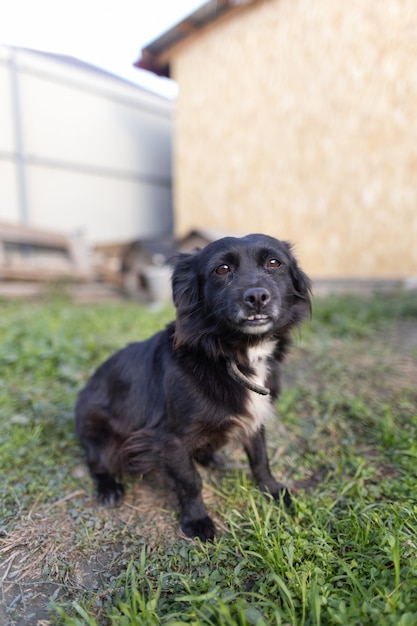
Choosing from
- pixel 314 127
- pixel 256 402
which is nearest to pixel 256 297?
pixel 256 402

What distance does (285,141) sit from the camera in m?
6.95

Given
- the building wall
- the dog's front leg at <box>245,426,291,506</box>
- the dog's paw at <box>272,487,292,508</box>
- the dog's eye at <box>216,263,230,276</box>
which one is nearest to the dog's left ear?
the dog's eye at <box>216,263,230,276</box>

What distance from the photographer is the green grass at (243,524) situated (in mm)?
1433

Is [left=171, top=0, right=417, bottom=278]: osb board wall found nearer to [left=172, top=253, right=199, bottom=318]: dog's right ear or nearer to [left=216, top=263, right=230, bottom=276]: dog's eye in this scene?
[left=172, top=253, right=199, bottom=318]: dog's right ear

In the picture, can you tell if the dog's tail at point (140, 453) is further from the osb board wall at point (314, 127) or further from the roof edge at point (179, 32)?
the roof edge at point (179, 32)

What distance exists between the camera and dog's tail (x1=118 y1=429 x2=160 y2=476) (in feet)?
6.84

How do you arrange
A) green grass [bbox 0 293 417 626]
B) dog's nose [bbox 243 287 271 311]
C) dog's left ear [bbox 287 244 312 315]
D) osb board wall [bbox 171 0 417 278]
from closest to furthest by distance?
green grass [bbox 0 293 417 626]
dog's nose [bbox 243 287 271 311]
dog's left ear [bbox 287 244 312 315]
osb board wall [bbox 171 0 417 278]

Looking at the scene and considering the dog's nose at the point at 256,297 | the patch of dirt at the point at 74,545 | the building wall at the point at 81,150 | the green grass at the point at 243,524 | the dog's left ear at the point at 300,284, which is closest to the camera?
the green grass at the point at 243,524

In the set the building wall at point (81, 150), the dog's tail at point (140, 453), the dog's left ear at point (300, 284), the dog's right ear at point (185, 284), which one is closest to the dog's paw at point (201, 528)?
the dog's tail at point (140, 453)

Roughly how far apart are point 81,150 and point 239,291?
8854mm

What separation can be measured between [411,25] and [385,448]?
17.9 feet

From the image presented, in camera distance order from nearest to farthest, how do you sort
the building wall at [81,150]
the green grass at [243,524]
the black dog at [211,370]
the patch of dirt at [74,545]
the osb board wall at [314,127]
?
the green grass at [243,524], the patch of dirt at [74,545], the black dog at [211,370], the osb board wall at [314,127], the building wall at [81,150]

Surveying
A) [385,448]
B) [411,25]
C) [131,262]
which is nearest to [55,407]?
[385,448]

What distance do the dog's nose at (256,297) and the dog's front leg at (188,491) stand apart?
0.74 m
